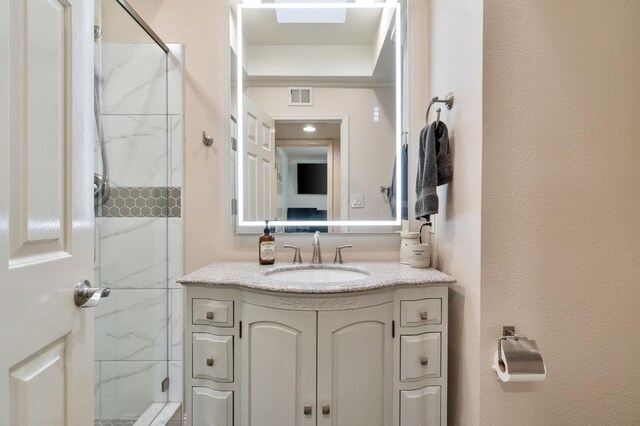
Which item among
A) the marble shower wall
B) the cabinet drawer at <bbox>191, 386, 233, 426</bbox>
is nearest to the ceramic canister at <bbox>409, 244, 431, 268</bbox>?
the cabinet drawer at <bbox>191, 386, 233, 426</bbox>

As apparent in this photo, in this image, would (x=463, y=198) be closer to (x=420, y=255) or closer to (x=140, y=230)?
(x=420, y=255)

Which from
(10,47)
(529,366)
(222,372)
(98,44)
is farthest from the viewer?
(98,44)

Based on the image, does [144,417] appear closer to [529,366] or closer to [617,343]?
[529,366]

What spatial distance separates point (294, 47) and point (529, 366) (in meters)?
1.65

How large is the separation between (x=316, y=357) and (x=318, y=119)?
110cm

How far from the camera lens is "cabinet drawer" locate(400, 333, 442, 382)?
112 cm

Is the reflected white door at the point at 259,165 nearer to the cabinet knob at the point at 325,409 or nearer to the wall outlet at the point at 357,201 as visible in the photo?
the wall outlet at the point at 357,201

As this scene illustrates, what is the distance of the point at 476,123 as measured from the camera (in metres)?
1.03

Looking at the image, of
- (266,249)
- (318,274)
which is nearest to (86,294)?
(266,249)

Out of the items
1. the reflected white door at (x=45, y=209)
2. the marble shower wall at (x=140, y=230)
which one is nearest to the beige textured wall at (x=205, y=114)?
the marble shower wall at (x=140, y=230)

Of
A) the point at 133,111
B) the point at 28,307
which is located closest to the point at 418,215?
the point at 28,307

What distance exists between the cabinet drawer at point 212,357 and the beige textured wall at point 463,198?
2.85 feet

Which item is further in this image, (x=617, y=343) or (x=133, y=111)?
(x=133, y=111)

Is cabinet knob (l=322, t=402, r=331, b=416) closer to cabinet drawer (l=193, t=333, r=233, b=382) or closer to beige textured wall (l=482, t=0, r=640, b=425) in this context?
cabinet drawer (l=193, t=333, r=233, b=382)
